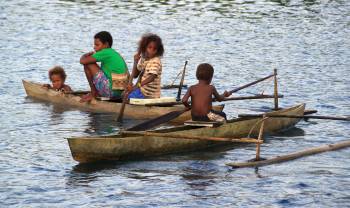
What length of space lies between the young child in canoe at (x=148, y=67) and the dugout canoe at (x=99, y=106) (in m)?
0.33

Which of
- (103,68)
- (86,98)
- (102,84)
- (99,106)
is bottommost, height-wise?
(99,106)

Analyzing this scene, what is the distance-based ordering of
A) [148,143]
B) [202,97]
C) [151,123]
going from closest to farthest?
[148,143] < [151,123] < [202,97]

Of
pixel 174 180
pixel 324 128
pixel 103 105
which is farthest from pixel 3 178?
pixel 324 128

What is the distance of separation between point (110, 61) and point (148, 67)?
1.03 metres

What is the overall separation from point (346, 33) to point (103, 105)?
42.9ft

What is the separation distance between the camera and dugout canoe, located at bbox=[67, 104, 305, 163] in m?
12.9

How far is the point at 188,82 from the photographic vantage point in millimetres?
21344

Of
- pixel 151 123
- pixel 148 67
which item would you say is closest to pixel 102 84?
pixel 148 67

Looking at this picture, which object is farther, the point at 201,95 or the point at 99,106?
the point at 99,106

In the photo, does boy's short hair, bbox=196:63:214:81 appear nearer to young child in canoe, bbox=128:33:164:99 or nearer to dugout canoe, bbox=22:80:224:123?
young child in canoe, bbox=128:33:164:99

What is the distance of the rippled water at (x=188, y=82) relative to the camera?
12133 millimetres

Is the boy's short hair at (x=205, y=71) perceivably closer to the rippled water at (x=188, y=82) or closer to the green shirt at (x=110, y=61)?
the rippled water at (x=188, y=82)

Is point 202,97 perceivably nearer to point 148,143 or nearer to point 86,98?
point 148,143

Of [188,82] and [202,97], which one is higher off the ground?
[202,97]
